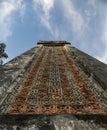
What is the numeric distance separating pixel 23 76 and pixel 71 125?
1.86 m

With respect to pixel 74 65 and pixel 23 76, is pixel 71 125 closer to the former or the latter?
pixel 23 76

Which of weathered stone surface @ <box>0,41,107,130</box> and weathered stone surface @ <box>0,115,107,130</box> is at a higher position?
weathered stone surface @ <box>0,41,107,130</box>

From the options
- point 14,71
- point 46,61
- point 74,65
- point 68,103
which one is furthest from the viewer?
point 46,61

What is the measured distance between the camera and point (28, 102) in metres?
3.13

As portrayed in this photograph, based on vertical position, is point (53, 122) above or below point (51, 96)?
below

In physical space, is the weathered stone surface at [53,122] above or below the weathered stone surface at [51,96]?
below

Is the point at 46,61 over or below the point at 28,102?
over

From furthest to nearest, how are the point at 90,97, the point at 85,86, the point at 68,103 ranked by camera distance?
the point at 85,86, the point at 90,97, the point at 68,103

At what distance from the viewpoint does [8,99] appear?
3186mm

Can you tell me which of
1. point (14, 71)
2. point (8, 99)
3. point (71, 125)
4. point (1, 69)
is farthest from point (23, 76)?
point (71, 125)

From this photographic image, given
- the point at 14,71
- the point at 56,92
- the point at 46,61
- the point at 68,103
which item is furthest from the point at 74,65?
the point at 68,103

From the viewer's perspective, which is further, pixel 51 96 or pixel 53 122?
pixel 51 96

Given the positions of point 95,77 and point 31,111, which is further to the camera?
point 95,77

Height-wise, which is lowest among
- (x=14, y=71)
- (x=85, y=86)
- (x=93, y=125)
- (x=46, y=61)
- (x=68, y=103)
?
(x=93, y=125)
